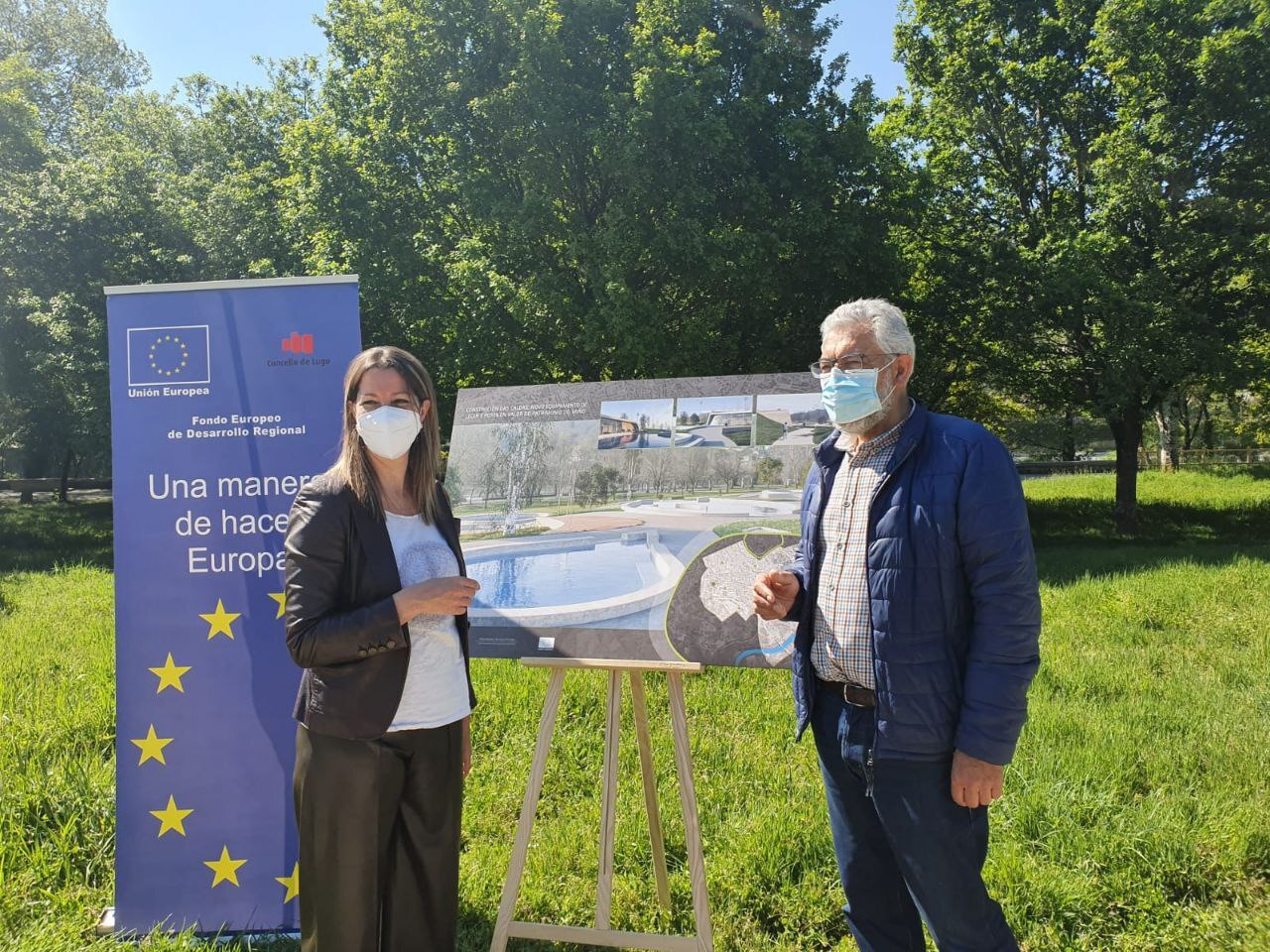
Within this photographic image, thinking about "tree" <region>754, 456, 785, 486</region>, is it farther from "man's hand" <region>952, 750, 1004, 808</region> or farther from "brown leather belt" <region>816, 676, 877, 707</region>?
"man's hand" <region>952, 750, 1004, 808</region>

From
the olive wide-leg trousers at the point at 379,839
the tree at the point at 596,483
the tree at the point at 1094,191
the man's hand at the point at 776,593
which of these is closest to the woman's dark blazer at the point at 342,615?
the olive wide-leg trousers at the point at 379,839

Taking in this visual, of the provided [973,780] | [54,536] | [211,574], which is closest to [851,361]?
[973,780]

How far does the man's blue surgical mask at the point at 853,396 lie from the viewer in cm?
239

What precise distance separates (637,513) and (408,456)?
120 centimetres

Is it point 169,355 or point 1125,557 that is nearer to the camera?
point 169,355

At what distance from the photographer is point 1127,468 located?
16.4 m

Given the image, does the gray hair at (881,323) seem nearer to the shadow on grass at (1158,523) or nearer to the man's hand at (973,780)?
the man's hand at (973,780)

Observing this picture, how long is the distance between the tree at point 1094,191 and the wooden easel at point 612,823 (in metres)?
13.7

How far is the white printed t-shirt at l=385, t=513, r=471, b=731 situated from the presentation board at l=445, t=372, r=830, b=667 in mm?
772

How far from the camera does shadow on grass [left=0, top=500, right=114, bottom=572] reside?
14977 millimetres

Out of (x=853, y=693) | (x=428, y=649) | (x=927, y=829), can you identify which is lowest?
(x=927, y=829)

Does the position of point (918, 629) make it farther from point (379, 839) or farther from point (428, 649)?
point (379, 839)

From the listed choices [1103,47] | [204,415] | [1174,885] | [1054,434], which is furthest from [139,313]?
[1054,434]

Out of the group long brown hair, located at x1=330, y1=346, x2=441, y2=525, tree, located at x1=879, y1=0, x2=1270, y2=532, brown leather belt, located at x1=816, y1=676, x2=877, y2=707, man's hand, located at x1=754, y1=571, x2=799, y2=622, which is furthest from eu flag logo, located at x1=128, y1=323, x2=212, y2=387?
tree, located at x1=879, y1=0, x2=1270, y2=532
